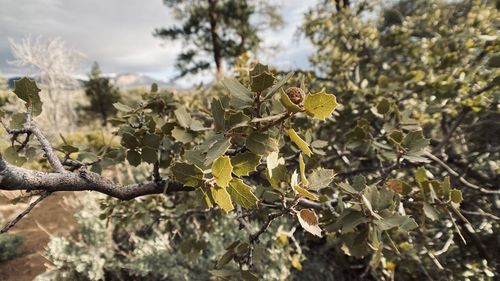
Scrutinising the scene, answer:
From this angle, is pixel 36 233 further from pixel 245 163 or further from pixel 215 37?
pixel 215 37

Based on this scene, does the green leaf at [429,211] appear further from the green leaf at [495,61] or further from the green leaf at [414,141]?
the green leaf at [495,61]

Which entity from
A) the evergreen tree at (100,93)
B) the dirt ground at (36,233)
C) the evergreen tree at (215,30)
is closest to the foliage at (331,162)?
the dirt ground at (36,233)

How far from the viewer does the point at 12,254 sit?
14.5 feet

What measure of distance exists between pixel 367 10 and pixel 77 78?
70.4 feet

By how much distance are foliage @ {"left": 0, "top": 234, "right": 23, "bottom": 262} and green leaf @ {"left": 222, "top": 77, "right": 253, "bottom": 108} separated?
522 cm

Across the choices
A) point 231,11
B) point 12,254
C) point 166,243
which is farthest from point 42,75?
point 166,243

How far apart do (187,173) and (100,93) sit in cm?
2308

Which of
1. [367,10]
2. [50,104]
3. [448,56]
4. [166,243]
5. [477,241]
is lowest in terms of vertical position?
[50,104]

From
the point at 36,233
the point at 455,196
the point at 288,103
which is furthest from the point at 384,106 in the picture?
the point at 36,233

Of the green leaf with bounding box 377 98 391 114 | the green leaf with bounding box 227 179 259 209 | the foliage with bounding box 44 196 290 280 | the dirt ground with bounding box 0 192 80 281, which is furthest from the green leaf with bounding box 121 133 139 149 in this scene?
the dirt ground with bounding box 0 192 80 281

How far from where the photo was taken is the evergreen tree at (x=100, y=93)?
828 inches

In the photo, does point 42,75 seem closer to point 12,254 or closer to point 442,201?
point 12,254

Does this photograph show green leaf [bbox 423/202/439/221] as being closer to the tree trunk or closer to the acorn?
the acorn

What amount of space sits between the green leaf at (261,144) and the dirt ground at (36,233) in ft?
8.25
